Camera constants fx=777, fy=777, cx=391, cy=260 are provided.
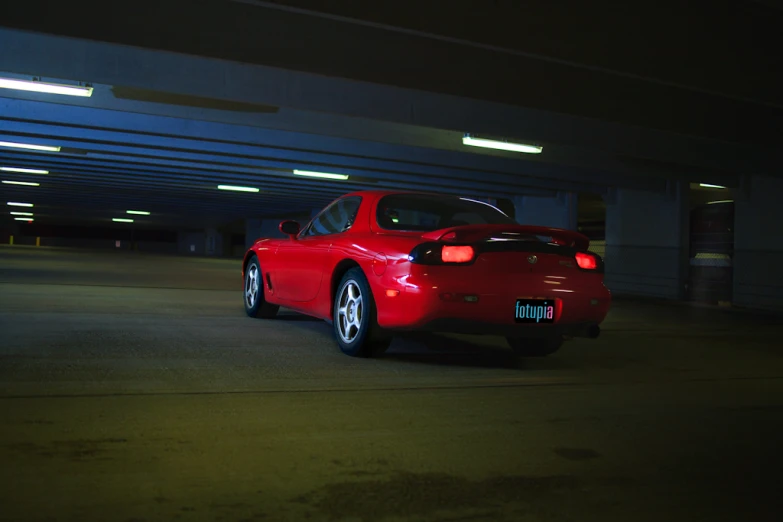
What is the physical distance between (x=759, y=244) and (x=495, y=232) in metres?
15.9

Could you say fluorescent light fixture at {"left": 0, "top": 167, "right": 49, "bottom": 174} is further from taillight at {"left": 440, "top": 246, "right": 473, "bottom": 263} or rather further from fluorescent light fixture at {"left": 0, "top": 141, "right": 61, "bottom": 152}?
taillight at {"left": 440, "top": 246, "right": 473, "bottom": 263}

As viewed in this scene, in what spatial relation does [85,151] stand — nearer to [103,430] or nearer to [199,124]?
[199,124]

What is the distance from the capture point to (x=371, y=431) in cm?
403

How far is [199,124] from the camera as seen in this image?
57.6ft

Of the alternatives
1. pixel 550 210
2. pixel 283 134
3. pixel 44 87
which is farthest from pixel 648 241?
pixel 44 87

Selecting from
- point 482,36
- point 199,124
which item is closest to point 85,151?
point 199,124

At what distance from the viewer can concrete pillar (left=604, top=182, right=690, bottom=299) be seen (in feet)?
66.9

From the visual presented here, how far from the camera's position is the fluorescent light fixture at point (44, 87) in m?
13.0

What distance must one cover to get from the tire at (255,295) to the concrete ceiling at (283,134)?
2759 mm

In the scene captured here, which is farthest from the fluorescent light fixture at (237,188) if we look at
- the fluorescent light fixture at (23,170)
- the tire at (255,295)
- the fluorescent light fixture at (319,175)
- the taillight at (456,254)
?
the taillight at (456,254)

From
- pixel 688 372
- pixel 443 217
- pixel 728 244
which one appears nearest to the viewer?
pixel 688 372

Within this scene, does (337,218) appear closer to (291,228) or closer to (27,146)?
(291,228)

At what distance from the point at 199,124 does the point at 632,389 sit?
14.0 metres

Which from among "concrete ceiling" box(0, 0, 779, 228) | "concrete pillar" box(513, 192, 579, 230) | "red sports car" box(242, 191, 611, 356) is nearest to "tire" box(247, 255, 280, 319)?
"red sports car" box(242, 191, 611, 356)
